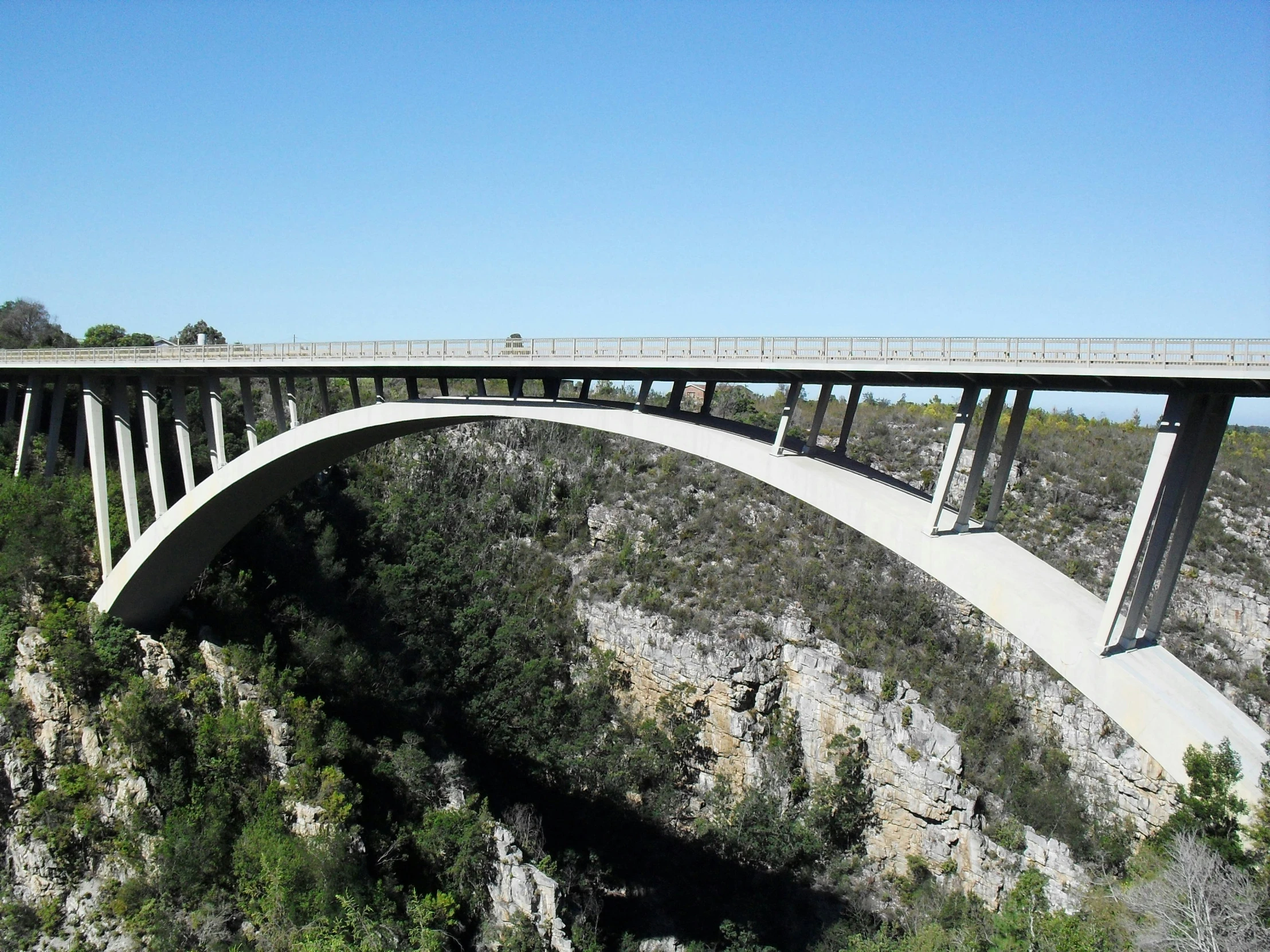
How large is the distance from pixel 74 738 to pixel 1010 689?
2739cm

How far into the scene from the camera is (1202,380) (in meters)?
10.3

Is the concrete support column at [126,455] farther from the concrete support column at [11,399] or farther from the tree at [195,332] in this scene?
the tree at [195,332]

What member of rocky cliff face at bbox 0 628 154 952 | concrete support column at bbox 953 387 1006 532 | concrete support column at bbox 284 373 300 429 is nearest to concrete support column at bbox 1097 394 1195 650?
concrete support column at bbox 953 387 1006 532

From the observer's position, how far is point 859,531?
15195 mm

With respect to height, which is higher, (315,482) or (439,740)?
(315,482)

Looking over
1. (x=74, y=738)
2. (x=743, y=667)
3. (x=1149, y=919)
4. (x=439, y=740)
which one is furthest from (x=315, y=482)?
(x=1149, y=919)

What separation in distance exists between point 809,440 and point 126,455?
1701 centimetres

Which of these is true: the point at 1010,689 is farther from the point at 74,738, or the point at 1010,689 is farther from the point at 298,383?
the point at 298,383

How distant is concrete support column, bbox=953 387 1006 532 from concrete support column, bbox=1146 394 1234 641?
247cm

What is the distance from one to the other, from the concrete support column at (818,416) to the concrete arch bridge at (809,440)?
6 centimetres

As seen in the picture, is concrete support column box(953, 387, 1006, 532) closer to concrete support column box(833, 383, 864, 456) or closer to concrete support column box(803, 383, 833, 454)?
concrete support column box(833, 383, 864, 456)

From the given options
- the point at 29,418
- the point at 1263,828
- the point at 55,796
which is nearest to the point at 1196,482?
the point at 1263,828

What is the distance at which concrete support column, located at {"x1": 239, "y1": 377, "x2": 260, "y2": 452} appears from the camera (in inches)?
790

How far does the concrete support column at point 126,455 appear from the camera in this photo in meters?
21.1
